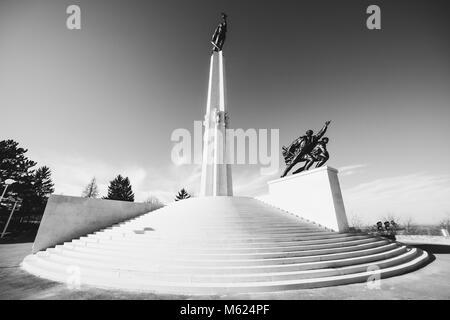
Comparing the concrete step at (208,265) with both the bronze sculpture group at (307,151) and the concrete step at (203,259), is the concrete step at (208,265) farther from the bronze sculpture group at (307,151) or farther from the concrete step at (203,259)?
the bronze sculpture group at (307,151)

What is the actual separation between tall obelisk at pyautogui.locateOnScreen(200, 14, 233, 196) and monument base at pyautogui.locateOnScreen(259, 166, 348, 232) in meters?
5.91

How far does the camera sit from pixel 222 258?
714 cm

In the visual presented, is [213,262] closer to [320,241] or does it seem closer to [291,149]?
[320,241]

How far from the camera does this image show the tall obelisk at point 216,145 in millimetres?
19291

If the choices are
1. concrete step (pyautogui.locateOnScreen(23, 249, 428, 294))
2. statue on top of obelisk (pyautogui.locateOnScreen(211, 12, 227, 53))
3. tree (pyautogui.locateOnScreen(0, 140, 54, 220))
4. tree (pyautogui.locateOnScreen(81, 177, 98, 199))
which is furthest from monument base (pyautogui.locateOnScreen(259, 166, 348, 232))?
tree (pyautogui.locateOnScreen(81, 177, 98, 199))

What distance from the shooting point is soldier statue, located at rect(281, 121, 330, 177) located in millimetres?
13977

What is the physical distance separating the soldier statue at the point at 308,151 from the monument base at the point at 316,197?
1.06m

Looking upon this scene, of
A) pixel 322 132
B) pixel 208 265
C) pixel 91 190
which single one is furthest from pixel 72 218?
pixel 91 190

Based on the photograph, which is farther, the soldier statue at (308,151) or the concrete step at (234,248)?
the soldier statue at (308,151)

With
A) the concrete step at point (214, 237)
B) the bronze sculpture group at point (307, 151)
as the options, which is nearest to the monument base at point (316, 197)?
the bronze sculpture group at point (307, 151)

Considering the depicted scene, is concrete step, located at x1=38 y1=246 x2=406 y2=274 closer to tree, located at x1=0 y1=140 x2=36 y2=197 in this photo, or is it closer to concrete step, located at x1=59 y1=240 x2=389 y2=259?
concrete step, located at x1=59 y1=240 x2=389 y2=259

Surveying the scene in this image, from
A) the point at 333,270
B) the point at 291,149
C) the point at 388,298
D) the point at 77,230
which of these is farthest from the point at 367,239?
the point at 77,230

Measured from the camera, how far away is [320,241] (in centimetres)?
907

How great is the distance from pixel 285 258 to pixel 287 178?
857 cm
